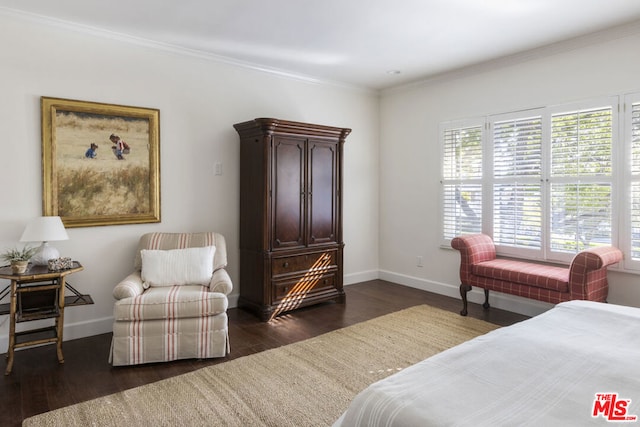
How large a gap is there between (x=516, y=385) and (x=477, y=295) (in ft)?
11.7

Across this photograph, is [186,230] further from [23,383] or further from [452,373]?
[452,373]

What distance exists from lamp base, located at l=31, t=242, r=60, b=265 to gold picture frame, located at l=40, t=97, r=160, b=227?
1.07 feet

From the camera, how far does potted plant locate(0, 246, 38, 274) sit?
285 cm

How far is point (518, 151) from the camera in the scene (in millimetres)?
4227

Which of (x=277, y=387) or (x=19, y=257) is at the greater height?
(x=19, y=257)

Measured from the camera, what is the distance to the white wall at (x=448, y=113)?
142 inches

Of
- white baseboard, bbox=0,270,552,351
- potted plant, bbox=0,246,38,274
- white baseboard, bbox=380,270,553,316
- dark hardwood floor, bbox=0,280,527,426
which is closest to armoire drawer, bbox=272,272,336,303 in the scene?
dark hardwood floor, bbox=0,280,527,426

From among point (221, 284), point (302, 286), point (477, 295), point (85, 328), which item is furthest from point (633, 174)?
point (85, 328)

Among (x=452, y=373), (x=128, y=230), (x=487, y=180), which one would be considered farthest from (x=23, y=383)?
(x=487, y=180)

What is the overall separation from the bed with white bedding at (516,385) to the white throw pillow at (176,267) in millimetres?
2397

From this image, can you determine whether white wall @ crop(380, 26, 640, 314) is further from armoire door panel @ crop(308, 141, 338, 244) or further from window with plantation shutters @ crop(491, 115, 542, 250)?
armoire door panel @ crop(308, 141, 338, 244)

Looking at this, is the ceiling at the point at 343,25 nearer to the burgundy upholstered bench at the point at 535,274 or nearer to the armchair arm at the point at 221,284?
the burgundy upholstered bench at the point at 535,274

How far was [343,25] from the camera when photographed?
11.3 feet

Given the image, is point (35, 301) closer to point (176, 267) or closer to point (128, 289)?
point (128, 289)
